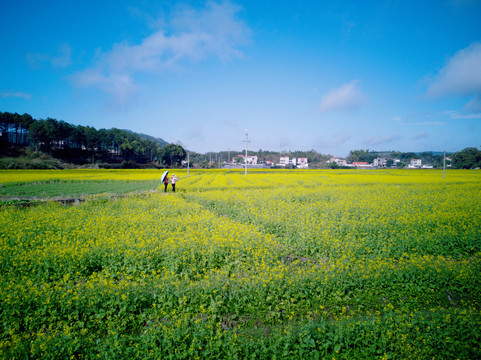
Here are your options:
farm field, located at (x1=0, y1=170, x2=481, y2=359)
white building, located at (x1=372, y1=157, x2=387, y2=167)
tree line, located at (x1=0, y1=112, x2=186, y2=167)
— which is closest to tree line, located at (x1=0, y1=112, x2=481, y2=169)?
tree line, located at (x1=0, y1=112, x2=186, y2=167)

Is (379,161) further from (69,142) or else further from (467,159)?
(69,142)

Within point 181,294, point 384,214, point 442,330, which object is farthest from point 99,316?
point 384,214

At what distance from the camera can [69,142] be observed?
80000 mm

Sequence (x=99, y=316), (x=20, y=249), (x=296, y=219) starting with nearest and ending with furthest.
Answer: (x=99, y=316) → (x=20, y=249) → (x=296, y=219)

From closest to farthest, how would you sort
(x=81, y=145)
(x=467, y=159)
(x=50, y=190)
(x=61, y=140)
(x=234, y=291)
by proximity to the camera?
(x=234, y=291) → (x=50, y=190) → (x=61, y=140) → (x=81, y=145) → (x=467, y=159)

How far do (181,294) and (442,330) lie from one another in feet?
18.7

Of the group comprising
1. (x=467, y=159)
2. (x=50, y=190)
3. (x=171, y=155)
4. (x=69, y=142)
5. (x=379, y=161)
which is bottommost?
(x=50, y=190)

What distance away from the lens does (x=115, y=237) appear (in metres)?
9.52

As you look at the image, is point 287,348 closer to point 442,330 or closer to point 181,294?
point 181,294

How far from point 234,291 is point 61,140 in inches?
3428

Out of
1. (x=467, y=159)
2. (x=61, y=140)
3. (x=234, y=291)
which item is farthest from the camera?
(x=467, y=159)

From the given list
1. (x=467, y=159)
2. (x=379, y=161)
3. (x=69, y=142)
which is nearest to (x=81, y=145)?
(x=69, y=142)

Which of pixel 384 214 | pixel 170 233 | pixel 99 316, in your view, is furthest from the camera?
pixel 384 214

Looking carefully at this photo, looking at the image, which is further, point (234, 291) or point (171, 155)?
point (171, 155)
